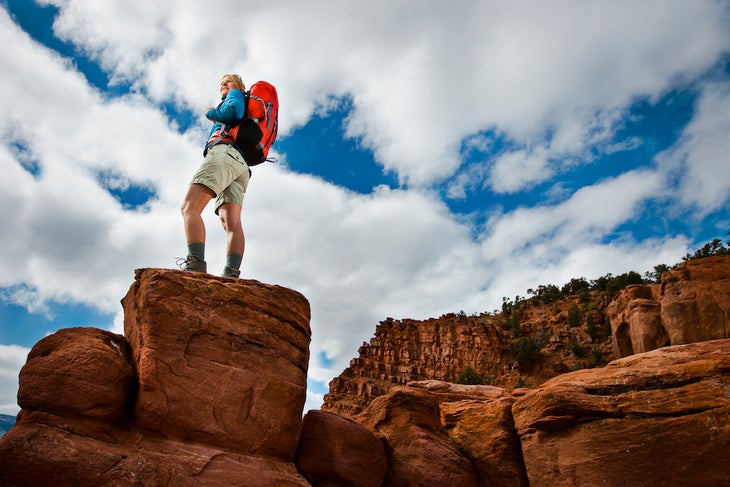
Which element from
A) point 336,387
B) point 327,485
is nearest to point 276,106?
point 327,485

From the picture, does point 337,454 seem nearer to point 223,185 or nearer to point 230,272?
point 230,272

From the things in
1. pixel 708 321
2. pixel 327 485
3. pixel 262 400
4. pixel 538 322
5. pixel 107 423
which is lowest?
pixel 327 485

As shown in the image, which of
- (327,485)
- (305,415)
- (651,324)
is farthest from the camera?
(651,324)

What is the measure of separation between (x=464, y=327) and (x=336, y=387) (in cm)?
1410

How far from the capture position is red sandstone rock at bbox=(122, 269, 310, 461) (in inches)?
161

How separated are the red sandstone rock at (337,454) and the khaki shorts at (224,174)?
8.47ft

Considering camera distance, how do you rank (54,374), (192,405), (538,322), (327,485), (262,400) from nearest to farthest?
(54,374) → (192,405) → (262,400) → (327,485) → (538,322)

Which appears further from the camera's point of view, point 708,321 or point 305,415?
point 708,321

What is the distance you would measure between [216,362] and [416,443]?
2.59 m

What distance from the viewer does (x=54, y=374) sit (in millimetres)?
3826

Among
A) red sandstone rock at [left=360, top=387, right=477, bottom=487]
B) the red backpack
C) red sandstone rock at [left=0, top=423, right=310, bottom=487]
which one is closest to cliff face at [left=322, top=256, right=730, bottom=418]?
red sandstone rock at [left=360, top=387, right=477, bottom=487]

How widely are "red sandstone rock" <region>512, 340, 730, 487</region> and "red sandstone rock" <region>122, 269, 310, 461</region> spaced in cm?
285

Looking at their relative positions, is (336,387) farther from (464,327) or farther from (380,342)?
(464,327)

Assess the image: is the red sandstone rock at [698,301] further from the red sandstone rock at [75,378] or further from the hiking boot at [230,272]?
the red sandstone rock at [75,378]
